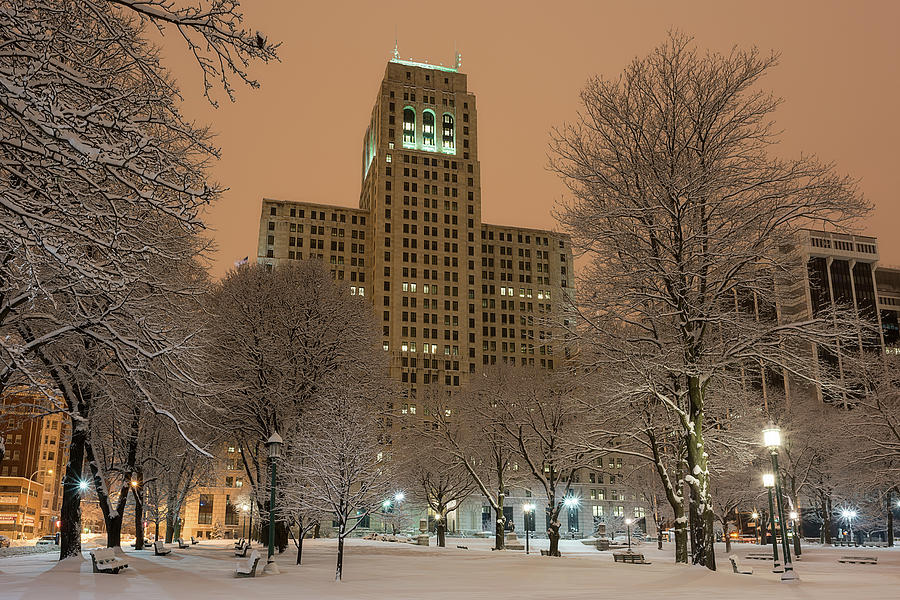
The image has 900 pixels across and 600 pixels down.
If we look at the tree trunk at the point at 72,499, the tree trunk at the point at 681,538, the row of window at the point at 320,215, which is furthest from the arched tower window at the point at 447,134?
the tree trunk at the point at 72,499

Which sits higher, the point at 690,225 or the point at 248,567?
the point at 690,225

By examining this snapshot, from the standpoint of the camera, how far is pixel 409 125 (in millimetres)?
142625

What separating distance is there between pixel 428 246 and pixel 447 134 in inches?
1006

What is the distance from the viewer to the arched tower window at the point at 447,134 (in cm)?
14350

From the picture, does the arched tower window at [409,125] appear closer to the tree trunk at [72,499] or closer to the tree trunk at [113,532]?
the tree trunk at [113,532]

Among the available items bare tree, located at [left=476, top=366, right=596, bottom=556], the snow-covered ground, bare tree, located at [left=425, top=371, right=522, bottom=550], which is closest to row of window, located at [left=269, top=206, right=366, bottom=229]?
bare tree, located at [left=425, top=371, right=522, bottom=550]

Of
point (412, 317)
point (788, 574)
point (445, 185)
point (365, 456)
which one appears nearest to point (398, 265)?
point (412, 317)

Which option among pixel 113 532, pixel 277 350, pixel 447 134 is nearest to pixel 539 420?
pixel 277 350

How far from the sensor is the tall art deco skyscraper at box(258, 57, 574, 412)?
131625 millimetres

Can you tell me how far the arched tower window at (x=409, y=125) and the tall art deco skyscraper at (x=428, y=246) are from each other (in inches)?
9.2

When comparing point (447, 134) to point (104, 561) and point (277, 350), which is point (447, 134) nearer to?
point (277, 350)

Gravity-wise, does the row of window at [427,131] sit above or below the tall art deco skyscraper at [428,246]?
above

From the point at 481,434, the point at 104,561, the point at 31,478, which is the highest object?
the point at 481,434

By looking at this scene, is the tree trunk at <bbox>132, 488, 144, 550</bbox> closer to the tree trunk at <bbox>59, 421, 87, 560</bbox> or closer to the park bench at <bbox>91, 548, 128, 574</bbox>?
the tree trunk at <bbox>59, 421, 87, 560</bbox>
